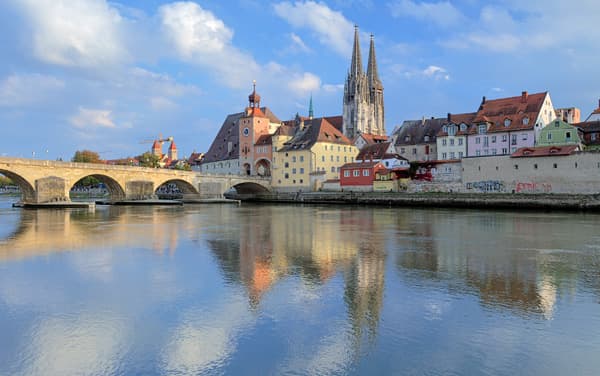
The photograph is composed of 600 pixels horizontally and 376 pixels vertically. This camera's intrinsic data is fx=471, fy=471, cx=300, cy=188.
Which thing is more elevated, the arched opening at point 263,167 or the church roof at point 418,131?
the church roof at point 418,131

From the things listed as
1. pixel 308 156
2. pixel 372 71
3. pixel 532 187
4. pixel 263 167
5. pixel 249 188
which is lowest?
pixel 532 187

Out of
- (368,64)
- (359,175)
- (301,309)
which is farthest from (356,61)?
(301,309)

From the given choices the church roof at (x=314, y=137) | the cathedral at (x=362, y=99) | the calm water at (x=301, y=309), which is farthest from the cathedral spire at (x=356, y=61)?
the calm water at (x=301, y=309)

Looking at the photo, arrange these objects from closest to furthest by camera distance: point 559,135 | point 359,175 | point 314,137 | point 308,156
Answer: point 559,135
point 359,175
point 308,156
point 314,137

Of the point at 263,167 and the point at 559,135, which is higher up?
the point at 559,135

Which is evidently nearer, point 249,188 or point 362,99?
point 249,188

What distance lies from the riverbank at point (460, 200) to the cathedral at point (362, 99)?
93.6ft

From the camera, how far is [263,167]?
73.9 metres

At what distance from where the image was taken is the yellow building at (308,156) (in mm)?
62312

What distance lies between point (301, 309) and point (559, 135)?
1673 inches

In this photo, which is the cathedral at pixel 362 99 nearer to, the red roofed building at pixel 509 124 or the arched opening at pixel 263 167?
the arched opening at pixel 263 167

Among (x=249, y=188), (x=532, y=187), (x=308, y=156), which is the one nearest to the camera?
(x=532, y=187)

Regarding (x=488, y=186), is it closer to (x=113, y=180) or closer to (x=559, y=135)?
(x=559, y=135)

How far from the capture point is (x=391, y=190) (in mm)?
51688
